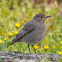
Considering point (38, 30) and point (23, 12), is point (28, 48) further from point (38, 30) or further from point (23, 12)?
point (23, 12)

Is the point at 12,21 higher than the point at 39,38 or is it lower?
higher

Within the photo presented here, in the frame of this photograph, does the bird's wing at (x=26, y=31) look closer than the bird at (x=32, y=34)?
No

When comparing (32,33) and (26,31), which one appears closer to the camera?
(32,33)

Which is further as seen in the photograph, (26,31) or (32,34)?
(26,31)

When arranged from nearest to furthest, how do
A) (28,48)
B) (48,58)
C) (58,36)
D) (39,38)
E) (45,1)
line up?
(48,58)
(39,38)
(28,48)
(58,36)
(45,1)

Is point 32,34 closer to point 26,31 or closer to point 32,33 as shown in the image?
point 32,33

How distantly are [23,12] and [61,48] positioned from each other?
143 inches

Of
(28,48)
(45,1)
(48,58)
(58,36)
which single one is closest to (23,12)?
(45,1)

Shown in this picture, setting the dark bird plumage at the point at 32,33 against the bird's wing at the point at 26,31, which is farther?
the bird's wing at the point at 26,31

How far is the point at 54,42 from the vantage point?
6.97m

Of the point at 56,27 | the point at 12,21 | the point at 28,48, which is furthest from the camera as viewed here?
the point at 12,21

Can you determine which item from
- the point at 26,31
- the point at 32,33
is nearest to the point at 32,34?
the point at 32,33

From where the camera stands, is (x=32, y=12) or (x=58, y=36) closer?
(x=58, y=36)

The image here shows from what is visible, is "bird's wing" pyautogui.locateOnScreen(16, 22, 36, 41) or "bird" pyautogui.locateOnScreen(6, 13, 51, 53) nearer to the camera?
"bird" pyautogui.locateOnScreen(6, 13, 51, 53)
